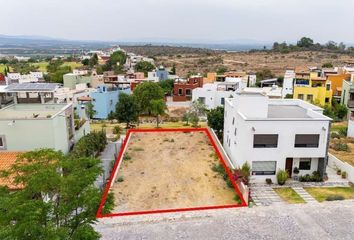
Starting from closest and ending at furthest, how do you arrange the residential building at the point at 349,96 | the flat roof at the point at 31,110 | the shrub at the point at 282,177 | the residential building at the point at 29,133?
the residential building at the point at 29,133 → the flat roof at the point at 31,110 → the shrub at the point at 282,177 → the residential building at the point at 349,96

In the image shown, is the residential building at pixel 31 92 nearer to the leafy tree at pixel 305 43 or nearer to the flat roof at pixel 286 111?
the flat roof at pixel 286 111

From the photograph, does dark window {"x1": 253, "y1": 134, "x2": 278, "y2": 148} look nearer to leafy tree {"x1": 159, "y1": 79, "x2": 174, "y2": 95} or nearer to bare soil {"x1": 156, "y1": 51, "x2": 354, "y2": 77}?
leafy tree {"x1": 159, "y1": 79, "x2": 174, "y2": 95}

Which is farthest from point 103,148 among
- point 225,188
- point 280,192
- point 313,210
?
point 313,210

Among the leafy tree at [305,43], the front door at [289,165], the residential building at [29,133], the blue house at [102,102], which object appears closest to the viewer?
the residential building at [29,133]

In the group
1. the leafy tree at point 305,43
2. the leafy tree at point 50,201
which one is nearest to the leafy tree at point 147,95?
the leafy tree at point 50,201

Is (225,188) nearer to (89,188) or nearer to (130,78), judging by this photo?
(89,188)

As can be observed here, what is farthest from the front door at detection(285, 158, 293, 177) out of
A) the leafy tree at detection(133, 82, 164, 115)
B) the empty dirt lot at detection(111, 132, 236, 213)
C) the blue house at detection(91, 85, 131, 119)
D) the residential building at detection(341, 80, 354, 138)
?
the blue house at detection(91, 85, 131, 119)

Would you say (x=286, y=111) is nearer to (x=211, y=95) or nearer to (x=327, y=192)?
(x=327, y=192)
